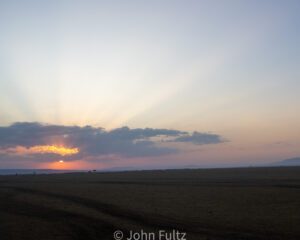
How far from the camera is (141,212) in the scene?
31.9m

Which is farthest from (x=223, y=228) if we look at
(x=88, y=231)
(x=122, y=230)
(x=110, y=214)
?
(x=110, y=214)

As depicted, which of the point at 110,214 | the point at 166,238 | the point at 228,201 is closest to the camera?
the point at 166,238

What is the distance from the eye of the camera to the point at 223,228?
2469 cm

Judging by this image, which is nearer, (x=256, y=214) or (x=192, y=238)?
(x=192, y=238)

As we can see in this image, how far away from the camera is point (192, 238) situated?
2177 cm

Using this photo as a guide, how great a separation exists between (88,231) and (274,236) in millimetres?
9352

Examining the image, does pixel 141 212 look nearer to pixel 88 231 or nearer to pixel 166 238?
pixel 88 231

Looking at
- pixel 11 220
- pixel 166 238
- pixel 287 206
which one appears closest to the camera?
pixel 166 238

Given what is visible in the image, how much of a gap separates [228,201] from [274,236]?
56.3 feet

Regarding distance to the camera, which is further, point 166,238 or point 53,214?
point 53,214

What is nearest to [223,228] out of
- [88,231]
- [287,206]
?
[88,231]

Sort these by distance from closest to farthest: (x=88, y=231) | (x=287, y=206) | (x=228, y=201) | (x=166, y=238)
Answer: (x=166, y=238) → (x=88, y=231) → (x=287, y=206) → (x=228, y=201)

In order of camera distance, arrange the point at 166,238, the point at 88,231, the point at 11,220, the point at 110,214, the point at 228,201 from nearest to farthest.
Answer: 1. the point at 166,238
2. the point at 88,231
3. the point at 11,220
4. the point at 110,214
5. the point at 228,201

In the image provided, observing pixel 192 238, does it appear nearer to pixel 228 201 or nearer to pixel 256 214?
pixel 256 214
